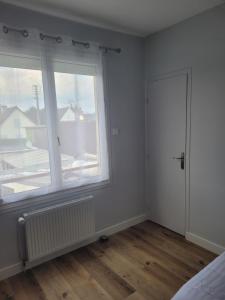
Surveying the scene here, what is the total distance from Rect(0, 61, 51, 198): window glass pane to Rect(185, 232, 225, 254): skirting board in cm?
187

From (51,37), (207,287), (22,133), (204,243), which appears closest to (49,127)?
(22,133)

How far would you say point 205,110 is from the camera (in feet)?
8.00

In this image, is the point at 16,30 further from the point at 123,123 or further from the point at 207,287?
the point at 207,287

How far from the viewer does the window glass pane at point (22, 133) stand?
2.08 m

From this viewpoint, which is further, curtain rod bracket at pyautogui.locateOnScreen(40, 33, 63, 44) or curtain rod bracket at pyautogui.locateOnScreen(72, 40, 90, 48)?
curtain rod bracket at pyautogui.locateOnScreen(72, 40, 90, 48)

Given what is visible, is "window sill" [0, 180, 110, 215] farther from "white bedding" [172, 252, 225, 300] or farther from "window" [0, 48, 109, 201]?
"white bedding" [172, 252, 225, 300]

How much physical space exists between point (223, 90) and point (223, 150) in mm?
624

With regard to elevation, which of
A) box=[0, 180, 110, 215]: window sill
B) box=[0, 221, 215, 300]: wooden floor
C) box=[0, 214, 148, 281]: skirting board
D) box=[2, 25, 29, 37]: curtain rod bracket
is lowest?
box=[0, 221, 215, 300]: wooden floor

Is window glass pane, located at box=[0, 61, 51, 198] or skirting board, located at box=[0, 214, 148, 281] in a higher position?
window glass pane, located at box=[0, 61, 51, 198]

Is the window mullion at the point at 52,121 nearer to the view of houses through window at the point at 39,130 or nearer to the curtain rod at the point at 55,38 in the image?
the view of houses through window at the point at 39,130

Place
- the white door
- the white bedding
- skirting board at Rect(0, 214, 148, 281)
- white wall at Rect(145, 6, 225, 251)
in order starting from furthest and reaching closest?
the white door
white wall at Rect(145, 6, 225, 251)
skirting board at Rect(0, 214, 148, 281)
the white bedding

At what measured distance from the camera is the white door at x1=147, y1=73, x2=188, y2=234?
272 cm

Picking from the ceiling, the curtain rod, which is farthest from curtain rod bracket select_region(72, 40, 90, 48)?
the ceiling

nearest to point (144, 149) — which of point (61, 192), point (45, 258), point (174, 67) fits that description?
point (174, 67)
